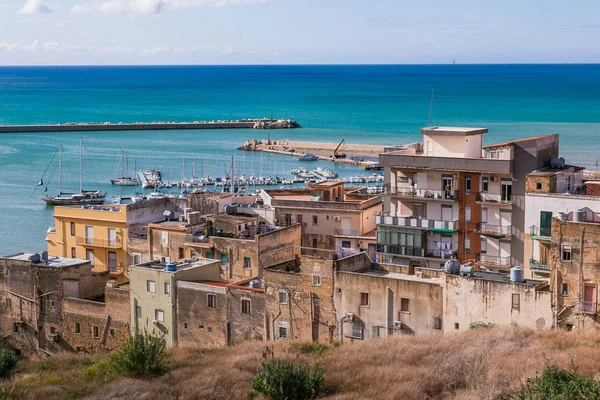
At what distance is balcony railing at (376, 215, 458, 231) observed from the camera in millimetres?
39156

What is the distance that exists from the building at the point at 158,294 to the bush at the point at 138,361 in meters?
9.89

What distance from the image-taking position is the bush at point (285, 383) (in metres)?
22.2

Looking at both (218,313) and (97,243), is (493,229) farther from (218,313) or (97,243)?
(97,243)

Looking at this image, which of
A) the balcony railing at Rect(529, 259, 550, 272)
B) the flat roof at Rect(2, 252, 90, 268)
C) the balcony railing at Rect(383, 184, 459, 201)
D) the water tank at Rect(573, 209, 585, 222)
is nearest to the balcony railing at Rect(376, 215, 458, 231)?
the balcony railing at Rect(383, 184, 459, 201)

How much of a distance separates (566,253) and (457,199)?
403 inches

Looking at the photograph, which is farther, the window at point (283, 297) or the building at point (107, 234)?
the building at point (107, 234)

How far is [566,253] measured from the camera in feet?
95.8

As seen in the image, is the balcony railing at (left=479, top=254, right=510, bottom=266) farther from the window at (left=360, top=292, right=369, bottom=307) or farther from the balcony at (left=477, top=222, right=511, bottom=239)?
the window at (left=360, top=292, right=369, bottom=307)

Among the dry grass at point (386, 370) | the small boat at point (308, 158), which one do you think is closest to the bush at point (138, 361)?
the dry grass at point (386, 370)

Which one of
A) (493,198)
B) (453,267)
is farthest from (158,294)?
(493,198)

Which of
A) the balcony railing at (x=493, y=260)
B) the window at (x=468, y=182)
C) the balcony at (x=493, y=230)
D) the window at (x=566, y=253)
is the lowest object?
the balcony railing at (x=493, y=260)

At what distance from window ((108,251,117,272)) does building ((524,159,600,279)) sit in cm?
1907

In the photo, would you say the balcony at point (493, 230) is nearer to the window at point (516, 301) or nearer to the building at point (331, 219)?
the building at point (331, 219)

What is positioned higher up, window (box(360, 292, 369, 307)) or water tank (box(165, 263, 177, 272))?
water tank (box(165, 263, 177, 272))
